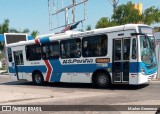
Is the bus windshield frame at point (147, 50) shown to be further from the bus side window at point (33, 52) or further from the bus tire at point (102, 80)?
the bus side window at point (33, 52)

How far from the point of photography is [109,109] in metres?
10.1

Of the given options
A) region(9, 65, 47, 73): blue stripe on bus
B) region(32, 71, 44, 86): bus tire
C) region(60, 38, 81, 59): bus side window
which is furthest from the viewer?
region(32, 71, 44, 86): bus tire

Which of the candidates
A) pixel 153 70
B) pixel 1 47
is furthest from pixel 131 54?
pixel 1 47

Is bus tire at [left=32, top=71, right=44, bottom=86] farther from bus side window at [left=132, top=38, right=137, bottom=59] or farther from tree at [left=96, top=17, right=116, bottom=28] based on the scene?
tree at [left=96, top=17, right=116, bottom=28]

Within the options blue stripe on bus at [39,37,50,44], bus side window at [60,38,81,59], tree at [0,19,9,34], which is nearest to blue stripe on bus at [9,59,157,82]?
bus side window at [60,38,81,59]

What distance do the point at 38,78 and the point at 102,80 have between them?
550 cm

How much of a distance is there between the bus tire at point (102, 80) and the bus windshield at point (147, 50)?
1996 mm

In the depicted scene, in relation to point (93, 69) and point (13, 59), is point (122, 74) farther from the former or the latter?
point (13, 59)

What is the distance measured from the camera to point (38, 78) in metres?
20.8

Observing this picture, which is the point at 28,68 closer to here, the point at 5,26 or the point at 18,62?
the point at 18,62

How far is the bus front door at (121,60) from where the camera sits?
15.3m

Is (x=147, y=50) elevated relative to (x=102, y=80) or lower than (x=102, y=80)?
elevated

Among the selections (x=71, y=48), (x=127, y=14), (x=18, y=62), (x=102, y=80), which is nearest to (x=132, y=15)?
→ (x=127, y=14)

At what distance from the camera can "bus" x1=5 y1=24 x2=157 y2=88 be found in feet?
49.9
